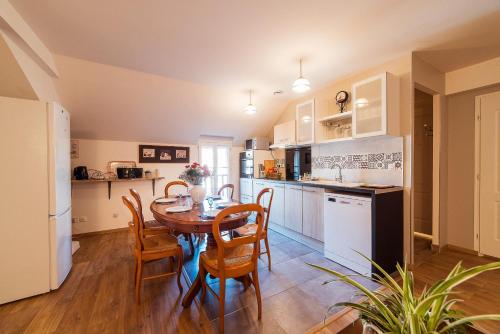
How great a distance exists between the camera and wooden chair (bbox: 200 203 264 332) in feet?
4.85

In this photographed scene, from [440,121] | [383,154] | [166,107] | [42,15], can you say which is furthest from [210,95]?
[440,121]

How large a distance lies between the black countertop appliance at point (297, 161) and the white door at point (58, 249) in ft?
11.3

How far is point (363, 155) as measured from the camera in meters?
2.92

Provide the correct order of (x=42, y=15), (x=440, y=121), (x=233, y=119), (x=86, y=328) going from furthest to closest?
(x=233, y=119), (x=440, y=121), (x=42, y=15), (x=86, y=328)

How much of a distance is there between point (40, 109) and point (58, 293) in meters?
1.81

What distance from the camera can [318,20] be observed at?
187 centimetres

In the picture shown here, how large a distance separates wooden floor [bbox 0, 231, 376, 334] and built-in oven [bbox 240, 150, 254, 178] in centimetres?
242

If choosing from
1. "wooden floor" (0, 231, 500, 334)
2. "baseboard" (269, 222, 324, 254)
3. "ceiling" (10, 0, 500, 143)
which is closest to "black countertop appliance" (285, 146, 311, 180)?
"baseboard" (269, 222, 324, 254)

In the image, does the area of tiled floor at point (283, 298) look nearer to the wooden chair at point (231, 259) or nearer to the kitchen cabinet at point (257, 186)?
the wooden chair at point (231, 259)

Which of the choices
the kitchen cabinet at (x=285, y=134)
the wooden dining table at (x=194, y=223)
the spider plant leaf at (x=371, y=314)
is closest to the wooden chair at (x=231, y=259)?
the wooden dining table at (x=194, y=223)

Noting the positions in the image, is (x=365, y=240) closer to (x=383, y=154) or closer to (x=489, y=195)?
(x=383, y=154)

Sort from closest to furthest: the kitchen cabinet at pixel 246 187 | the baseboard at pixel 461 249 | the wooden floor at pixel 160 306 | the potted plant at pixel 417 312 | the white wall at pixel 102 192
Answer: the potted plant at pixel 417 312
the wooden floor at pixel 160 306
the baseboard at pixel 461 249
the white wall at pixel 102 192
the kitchen cabinet at pixel 246 187

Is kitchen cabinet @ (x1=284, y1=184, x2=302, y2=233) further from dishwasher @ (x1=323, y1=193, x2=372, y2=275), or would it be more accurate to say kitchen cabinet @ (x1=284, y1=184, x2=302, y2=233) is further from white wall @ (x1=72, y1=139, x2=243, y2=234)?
white wall @ (x1=72, y1=139, x2=243, y2=234)

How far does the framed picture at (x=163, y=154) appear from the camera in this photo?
416 centimetres
